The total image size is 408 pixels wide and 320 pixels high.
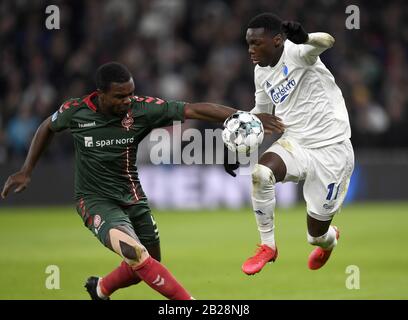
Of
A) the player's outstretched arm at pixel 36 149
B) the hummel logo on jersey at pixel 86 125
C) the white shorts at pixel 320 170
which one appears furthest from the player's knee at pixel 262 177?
the player's outstretched arm at pixel 36 149

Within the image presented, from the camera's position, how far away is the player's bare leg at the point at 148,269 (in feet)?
23.3

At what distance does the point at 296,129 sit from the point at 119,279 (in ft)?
6.78

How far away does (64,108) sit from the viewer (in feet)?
25.9

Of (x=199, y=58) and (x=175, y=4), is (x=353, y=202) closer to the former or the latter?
(x=199, y=58)

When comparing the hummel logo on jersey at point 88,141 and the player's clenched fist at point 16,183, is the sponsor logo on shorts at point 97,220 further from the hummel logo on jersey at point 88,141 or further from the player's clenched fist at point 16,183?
the player's clenched fist at point 16,183

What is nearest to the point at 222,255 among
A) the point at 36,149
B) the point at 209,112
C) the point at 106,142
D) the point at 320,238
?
the point at 320,238

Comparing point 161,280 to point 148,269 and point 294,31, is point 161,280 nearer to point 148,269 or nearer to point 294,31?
point 148,269

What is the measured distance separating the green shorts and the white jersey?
155 centimetres

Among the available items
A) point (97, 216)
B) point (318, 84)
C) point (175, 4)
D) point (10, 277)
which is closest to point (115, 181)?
point (97, 216)

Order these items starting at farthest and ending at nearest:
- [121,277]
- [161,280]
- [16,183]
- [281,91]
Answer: [281,91] < [121,277] < [16,183] < [161,280]

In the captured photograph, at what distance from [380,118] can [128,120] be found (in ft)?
36.5

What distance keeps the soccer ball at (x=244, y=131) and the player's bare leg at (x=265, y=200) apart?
363 millimetres

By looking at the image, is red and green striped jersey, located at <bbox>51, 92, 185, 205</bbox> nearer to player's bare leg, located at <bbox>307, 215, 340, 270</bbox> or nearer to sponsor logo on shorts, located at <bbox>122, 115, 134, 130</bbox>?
sponsor logo on shorts, located at <bbox>122, 115, 134, 130</bbox>

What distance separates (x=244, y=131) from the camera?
7.72 meters
